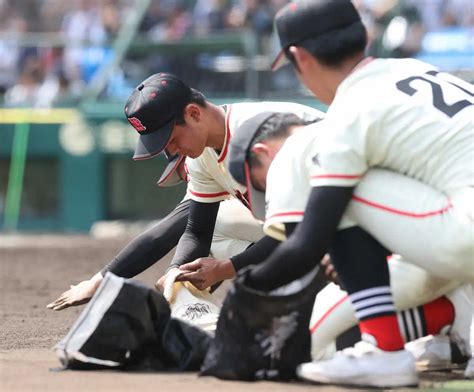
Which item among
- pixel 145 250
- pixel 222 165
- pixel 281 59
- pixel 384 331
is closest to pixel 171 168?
pixel 222 165

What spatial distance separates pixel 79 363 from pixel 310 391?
892 millimetres

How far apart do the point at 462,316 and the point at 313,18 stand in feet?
4.06

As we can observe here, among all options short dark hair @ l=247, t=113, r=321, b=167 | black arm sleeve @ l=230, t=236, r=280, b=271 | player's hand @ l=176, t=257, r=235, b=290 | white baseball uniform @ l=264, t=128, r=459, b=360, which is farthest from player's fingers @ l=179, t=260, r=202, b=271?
short dark hair @ l=247, t=113, r=321, b=167

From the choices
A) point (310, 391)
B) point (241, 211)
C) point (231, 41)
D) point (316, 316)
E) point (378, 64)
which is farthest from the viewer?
point (231, 41)

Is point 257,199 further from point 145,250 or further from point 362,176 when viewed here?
point 145,250

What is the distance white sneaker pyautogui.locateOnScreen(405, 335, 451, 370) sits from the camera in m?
3.70

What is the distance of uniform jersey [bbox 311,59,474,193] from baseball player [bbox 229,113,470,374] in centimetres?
9

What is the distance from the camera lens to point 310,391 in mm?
3102

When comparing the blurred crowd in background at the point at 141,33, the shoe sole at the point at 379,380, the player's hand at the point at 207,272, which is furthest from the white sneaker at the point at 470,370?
the blurred crowd in background at the point at 141,33

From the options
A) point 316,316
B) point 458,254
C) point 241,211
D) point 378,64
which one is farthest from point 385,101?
point 241,211

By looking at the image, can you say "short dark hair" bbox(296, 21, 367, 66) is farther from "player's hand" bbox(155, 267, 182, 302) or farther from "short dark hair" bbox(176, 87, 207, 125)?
"player's hand" bbox(155, 267, 182, 302)

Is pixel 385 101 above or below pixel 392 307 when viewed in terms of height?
above

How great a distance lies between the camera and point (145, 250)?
4.68 meters

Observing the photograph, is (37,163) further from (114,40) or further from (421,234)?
(421,234)
